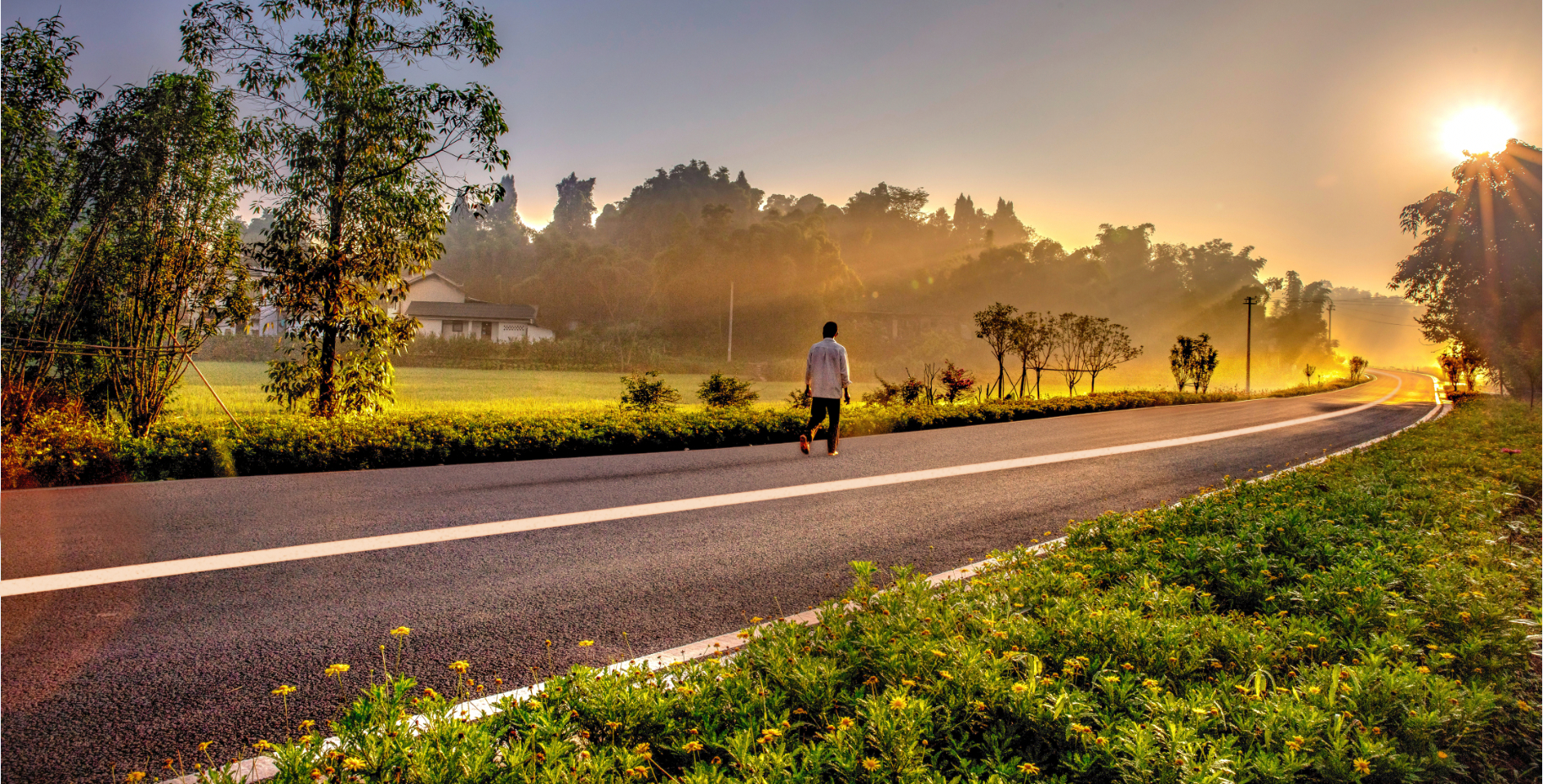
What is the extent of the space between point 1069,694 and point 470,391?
23.1 meters

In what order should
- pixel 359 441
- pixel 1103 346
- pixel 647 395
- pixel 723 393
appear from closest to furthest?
1. pixel 359 441
2. pixel 647 395
3. pixel 723 393
4. pixel 1103 346

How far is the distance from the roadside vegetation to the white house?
36.2 meters

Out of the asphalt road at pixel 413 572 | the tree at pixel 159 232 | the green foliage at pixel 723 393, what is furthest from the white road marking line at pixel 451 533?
the green foliage at pixel 723 393

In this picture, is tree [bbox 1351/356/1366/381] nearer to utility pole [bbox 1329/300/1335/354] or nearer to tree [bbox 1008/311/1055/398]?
utility pole [bbox 1329/300/1335/354]

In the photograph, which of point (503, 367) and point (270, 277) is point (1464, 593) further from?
point (503, 367)

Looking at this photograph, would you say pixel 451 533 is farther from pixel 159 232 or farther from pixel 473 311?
pixel 473 311

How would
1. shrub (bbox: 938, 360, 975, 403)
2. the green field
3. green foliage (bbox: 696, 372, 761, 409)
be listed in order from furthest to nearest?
shrub (bbox: 938, 360, 975, 403), green foliage (bbox: 696, 372, 761, 409), the green field

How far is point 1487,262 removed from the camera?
25250 mm

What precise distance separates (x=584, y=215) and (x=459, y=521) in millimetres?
87946

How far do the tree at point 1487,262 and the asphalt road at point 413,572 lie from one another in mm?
24028

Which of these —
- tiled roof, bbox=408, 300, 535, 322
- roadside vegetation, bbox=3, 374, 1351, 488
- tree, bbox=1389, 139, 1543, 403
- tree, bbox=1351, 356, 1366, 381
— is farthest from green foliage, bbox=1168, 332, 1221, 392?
tiled roof, bbox=408, 300, 535, 322

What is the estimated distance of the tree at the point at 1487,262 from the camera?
23344mm

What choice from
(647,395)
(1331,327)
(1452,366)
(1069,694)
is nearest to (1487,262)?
(1452,366)

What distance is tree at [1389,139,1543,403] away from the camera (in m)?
23.3
